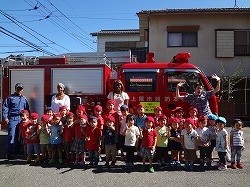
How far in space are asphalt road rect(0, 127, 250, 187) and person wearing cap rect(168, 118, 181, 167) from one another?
351 millimetres

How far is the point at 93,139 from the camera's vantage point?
6.06m

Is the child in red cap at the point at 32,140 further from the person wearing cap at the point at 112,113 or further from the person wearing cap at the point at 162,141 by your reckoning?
the person wearing cap at the point at 162,141

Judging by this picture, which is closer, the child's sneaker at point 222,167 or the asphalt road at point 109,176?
the asphalt road at point 109,176

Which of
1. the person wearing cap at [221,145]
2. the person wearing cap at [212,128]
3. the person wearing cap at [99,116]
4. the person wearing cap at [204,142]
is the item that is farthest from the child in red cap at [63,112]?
the person wearing cap at [221,145]

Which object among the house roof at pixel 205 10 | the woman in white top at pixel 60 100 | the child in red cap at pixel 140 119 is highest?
the house roof at pixel 205 10

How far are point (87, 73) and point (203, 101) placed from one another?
2.97 m

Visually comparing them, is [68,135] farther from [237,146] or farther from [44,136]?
[237,146]

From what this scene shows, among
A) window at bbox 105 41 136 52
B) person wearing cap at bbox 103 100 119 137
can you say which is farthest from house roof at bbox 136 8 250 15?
window at bbox 105 41 136 52

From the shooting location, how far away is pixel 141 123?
20.2 ft

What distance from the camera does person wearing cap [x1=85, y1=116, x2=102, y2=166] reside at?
6051 millimetres

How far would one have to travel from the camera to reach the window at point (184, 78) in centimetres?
705

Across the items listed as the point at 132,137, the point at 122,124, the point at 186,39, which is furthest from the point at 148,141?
the point at 186,39

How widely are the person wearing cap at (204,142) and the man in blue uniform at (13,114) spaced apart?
14.0 feet

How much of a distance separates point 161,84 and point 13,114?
371 centimetres
